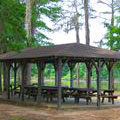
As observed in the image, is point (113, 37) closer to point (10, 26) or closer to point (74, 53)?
point (74, 53)

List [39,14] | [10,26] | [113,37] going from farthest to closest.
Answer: [39,14] < [113,37] < [10,26]

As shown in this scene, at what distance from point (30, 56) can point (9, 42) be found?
2168mm

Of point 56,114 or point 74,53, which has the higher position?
point 74,53

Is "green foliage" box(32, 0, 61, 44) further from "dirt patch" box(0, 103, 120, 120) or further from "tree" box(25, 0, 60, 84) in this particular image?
"dirt patch" box(0, 103, 120, 120)

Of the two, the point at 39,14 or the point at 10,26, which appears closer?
the point at 10,26

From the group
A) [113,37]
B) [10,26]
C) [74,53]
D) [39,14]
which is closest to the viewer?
[10,26]

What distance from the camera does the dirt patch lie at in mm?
14555

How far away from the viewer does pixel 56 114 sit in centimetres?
1573

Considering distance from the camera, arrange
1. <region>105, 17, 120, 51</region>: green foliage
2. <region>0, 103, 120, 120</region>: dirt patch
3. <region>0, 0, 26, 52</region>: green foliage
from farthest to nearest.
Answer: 1. <region>105, 17, 120, 51</region>: green foliage
2. <region>0, 0, 26, 52</region>: green foliage
3. <region>0, 103, 120, 120</region>: dirt patch

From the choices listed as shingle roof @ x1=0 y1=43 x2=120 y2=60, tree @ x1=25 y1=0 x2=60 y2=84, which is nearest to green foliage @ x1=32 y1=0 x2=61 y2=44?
tree @ x1=25 y1=0 x2=60 y2=84

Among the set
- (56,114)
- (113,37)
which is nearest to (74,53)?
(56,114)

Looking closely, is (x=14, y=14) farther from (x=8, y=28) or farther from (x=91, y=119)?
(x=91, y=119)

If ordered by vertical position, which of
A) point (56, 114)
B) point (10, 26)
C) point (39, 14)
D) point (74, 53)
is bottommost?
point (56, 114)

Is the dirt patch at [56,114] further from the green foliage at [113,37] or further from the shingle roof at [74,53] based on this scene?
the green foliage at [113,37]
